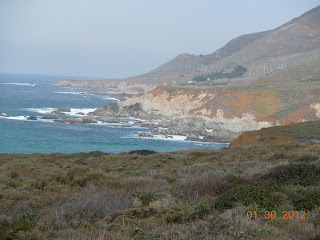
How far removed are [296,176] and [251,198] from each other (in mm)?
2938

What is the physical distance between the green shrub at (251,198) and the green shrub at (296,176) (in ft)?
5.23

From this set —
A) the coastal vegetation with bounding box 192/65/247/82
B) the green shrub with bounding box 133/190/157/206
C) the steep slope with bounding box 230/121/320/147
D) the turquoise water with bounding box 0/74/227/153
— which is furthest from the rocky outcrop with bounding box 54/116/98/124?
the coastal vegetation with bounding box 192/65/247/82

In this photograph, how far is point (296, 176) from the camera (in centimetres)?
945

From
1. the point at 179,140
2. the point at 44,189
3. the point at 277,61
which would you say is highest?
the point at 277,61

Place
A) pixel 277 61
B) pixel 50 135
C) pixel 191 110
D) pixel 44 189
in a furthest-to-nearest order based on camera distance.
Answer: pixel 277 61 < pixel 191 110 < pixel 50 135 < pixel 44 189

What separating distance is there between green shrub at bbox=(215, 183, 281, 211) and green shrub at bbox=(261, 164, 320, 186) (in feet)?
5.23

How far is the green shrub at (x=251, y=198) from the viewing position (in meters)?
6.92

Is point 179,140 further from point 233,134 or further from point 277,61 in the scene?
point 277,61

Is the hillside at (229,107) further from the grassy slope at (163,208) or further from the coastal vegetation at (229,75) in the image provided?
the grassy slope at (163,208)

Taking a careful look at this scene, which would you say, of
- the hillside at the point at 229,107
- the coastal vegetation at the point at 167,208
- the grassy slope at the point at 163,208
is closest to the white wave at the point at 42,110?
the hillside at the point at 229,107

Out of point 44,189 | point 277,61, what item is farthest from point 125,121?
point 277,61

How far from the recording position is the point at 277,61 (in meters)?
159

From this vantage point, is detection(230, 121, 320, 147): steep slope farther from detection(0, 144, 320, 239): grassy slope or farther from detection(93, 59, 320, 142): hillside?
detection(93, 59, 320, 142): hillside

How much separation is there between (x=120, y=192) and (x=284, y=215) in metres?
3.80
